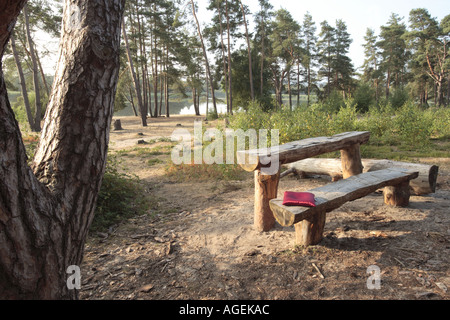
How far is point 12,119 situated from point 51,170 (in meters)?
0.32

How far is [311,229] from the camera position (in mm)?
3078

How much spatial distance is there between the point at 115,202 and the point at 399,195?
444 cm

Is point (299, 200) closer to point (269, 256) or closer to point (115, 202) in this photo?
point (269, 256)

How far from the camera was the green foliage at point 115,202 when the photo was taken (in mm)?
4176

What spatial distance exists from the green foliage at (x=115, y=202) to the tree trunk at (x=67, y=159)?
2.68 meters

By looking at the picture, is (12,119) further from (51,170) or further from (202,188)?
(202,188)

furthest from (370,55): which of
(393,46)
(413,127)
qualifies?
(413,127)

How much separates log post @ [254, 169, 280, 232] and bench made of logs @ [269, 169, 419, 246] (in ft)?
1.65

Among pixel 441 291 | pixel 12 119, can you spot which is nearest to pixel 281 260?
pixel 441 291

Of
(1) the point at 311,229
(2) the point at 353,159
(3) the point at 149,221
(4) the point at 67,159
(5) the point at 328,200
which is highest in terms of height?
(4) the point at 67,159

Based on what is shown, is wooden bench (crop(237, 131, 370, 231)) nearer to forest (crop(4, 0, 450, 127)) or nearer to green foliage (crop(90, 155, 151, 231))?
green foliage (crop(90, 155, 151, 231))

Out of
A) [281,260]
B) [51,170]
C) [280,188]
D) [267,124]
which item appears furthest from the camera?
[267,124]

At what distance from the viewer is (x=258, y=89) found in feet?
96.0

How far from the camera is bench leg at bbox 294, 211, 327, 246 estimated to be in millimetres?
3051
